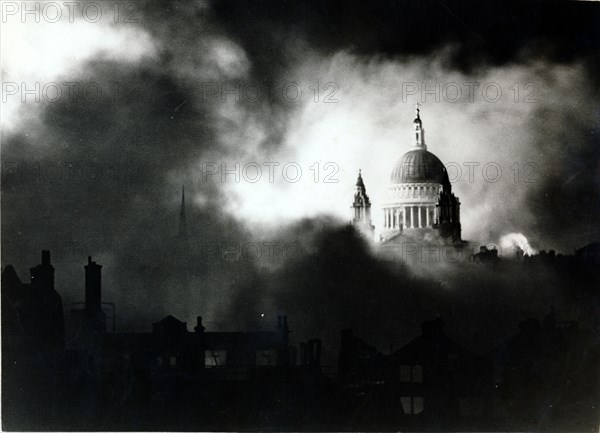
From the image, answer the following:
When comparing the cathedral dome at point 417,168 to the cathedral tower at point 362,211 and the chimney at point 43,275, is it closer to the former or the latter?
the cathedral tower at point 362,211

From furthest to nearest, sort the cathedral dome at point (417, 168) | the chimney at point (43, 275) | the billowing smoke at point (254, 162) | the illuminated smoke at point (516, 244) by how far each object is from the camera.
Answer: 1. the illuminated smoke at point (516, 244)
2. the cathedral dome at point (417, 168)
3. the billowing smoke at point (254, 162)
4. the chimney at point (43, 275)

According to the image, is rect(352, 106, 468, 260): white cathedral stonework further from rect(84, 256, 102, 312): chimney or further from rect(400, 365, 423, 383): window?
rect(84, 256, 102, 312): chimney

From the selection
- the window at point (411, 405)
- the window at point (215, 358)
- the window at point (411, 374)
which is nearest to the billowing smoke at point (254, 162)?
the window at point (215, 358)

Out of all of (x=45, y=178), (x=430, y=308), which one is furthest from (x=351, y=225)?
(x=45, y=178)

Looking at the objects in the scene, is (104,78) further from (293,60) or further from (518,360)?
(518,360)

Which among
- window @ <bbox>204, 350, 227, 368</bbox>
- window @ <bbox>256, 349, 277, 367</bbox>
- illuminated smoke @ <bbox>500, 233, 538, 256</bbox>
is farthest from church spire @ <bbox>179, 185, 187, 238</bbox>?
illuminated smoke @ <bbox>500, 233, 538, 256</bbox>

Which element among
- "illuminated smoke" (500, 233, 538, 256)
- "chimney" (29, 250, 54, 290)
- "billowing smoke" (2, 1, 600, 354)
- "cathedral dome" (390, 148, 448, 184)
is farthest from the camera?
"illuminated smoke" (500, 233, 538, 256)

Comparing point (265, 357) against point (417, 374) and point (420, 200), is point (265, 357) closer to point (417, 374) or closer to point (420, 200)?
point (417, 374)
